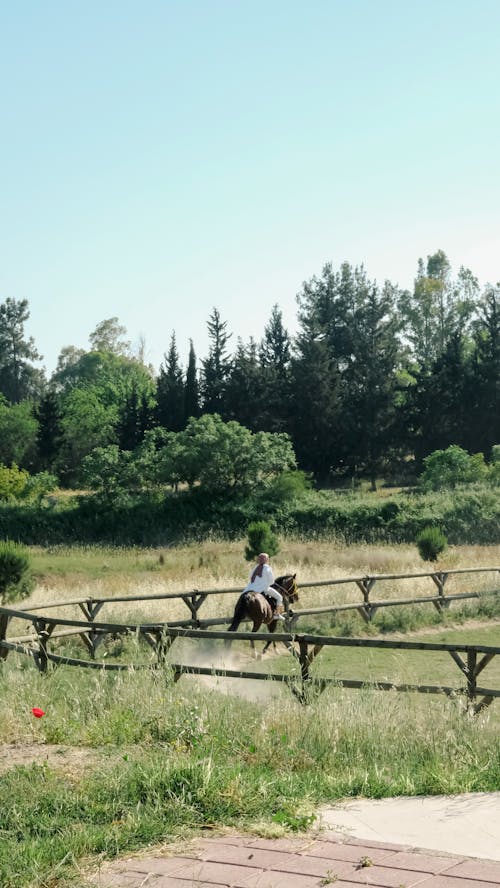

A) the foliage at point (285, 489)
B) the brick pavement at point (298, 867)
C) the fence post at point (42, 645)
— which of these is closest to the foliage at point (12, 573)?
the fence post at point (42, 645)

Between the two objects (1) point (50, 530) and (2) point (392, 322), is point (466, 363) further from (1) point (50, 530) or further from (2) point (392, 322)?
(1) point (50, 530)

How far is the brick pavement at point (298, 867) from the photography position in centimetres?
480

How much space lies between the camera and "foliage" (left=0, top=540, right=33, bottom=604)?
74.7 ft

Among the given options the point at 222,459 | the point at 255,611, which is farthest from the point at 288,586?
the point at 222,459

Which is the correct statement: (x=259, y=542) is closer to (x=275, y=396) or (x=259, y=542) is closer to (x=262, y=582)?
(x=262, y=582)

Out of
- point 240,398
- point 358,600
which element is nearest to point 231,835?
point 358,600

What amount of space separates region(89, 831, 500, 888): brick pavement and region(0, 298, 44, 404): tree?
99616mm

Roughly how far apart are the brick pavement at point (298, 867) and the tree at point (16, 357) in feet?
327

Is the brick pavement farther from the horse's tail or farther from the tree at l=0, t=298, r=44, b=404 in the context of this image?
the tree at l=0, t=298, r=44, b=404

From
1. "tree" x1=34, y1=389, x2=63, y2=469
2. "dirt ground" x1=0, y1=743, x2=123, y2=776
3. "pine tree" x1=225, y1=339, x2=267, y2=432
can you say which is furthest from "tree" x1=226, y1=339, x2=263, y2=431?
"dirt ground" x1=0, y1=743, x2=123, y2=776

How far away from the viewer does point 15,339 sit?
10469cm

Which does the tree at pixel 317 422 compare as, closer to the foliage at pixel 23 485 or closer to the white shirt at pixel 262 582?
the foliage at pixel 23 485

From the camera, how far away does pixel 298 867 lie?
16.5ft

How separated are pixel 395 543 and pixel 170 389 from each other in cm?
3272
